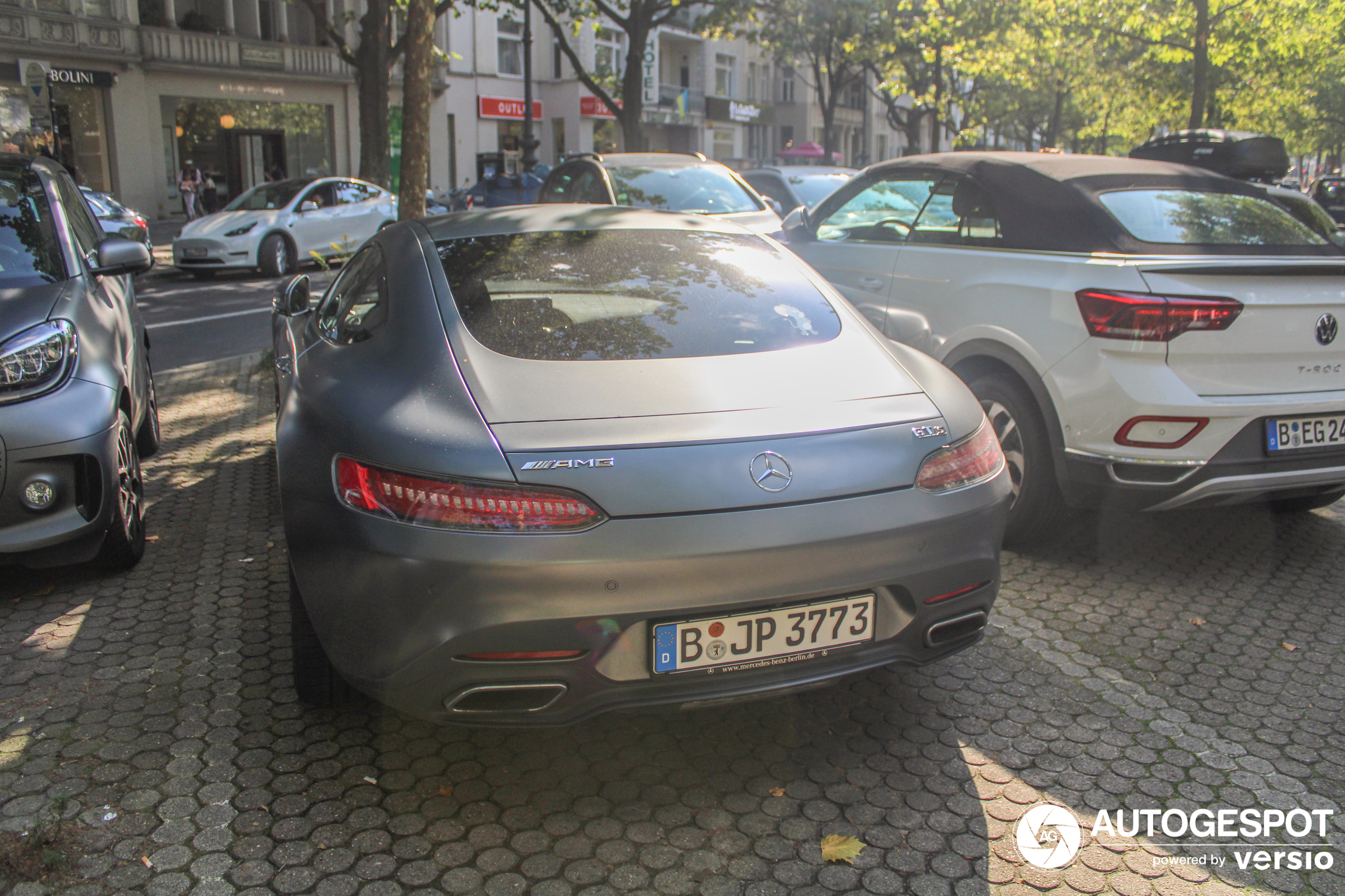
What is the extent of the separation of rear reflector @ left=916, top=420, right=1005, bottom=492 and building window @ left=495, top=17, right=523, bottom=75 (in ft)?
136

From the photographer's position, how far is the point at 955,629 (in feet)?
9.02

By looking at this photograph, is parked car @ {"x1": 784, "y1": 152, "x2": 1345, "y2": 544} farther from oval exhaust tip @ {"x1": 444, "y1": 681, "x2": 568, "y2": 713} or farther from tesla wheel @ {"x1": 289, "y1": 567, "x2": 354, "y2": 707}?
tesla wheel @ {"x1": 289, "y1": 567, "x2": 354, "y2": 707}

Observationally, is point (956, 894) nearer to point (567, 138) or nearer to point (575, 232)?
point (575, 232)

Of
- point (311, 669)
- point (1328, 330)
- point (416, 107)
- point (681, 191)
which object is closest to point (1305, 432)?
point (1328, 330)

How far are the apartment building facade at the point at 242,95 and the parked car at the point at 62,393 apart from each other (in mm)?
11376

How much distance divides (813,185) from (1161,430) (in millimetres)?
9343

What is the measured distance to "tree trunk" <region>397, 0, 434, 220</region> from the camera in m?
8.58

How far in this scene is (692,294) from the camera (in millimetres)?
3287

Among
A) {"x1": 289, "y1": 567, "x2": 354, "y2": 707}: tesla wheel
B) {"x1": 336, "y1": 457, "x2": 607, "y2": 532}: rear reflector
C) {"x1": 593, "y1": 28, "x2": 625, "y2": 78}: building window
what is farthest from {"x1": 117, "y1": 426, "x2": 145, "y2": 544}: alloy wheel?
{"x1": 593, "y1": 28, "x2": 625, "y2": 78}: building window

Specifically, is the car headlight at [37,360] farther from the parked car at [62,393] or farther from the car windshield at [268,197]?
the car windshield at [268,197]

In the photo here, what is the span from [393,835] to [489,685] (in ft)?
1.68

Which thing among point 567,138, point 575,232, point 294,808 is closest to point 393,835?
point 294,808

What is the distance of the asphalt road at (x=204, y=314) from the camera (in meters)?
10.0

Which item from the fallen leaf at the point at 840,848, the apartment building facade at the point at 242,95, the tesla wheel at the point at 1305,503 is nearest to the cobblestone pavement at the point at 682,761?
the fallen leaf at the point at 840,848
